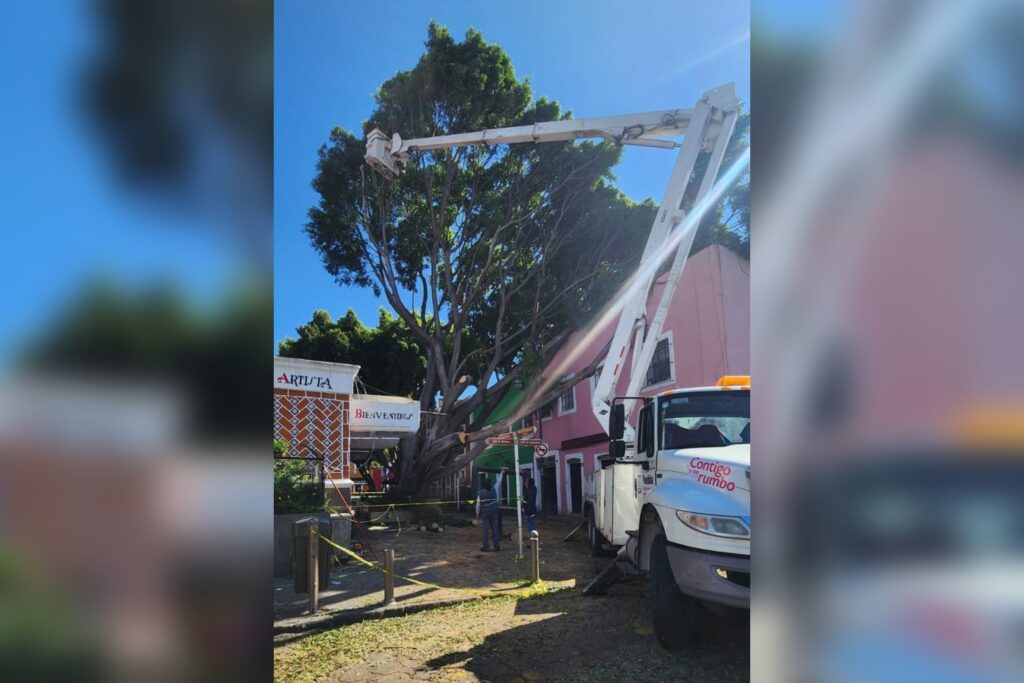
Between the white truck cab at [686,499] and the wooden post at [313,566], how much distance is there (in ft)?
12.2

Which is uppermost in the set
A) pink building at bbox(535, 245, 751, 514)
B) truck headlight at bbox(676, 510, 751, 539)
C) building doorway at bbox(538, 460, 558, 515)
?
pink building at bbox(535, 245, 751, 514)

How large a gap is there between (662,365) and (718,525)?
12.3 m

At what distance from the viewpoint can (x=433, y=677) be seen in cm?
511

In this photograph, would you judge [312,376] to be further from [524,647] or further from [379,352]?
[379,352]

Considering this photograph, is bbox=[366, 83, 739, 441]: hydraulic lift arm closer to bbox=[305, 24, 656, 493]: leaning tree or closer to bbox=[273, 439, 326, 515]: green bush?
bbox=[273, 439, 326, 515]: green bush

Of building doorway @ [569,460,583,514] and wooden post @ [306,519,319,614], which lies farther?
building doorway @ [569,460,583,514]

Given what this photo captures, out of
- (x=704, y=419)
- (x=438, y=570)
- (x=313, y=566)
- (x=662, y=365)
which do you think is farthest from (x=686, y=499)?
(x=662, y=365)

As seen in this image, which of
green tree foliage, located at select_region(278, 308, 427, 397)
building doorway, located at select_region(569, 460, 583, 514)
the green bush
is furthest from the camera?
green tree foliage, located at select_region(278, 308, 427, 397)

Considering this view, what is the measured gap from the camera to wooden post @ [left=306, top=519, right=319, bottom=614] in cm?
717

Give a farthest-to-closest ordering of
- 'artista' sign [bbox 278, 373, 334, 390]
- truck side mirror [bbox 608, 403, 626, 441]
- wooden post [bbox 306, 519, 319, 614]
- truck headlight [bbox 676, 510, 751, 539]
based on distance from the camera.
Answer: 'artista' sign [bbox 278, 373, 334, 390]
wooden post [bbox 306, 519, 319, 614]
truck side mirror [bbox 608, 403, 626, 441]
truck headlight [bbox 676, 510, 751, 539]

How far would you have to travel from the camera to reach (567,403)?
76.7 ft

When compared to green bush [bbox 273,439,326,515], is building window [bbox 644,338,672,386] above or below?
above

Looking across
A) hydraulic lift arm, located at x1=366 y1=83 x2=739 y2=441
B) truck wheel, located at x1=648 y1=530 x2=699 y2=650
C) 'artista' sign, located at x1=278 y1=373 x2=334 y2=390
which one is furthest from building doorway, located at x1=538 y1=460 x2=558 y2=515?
truck wheel, located at x1=648 y1=530 x2=699 y2=650
